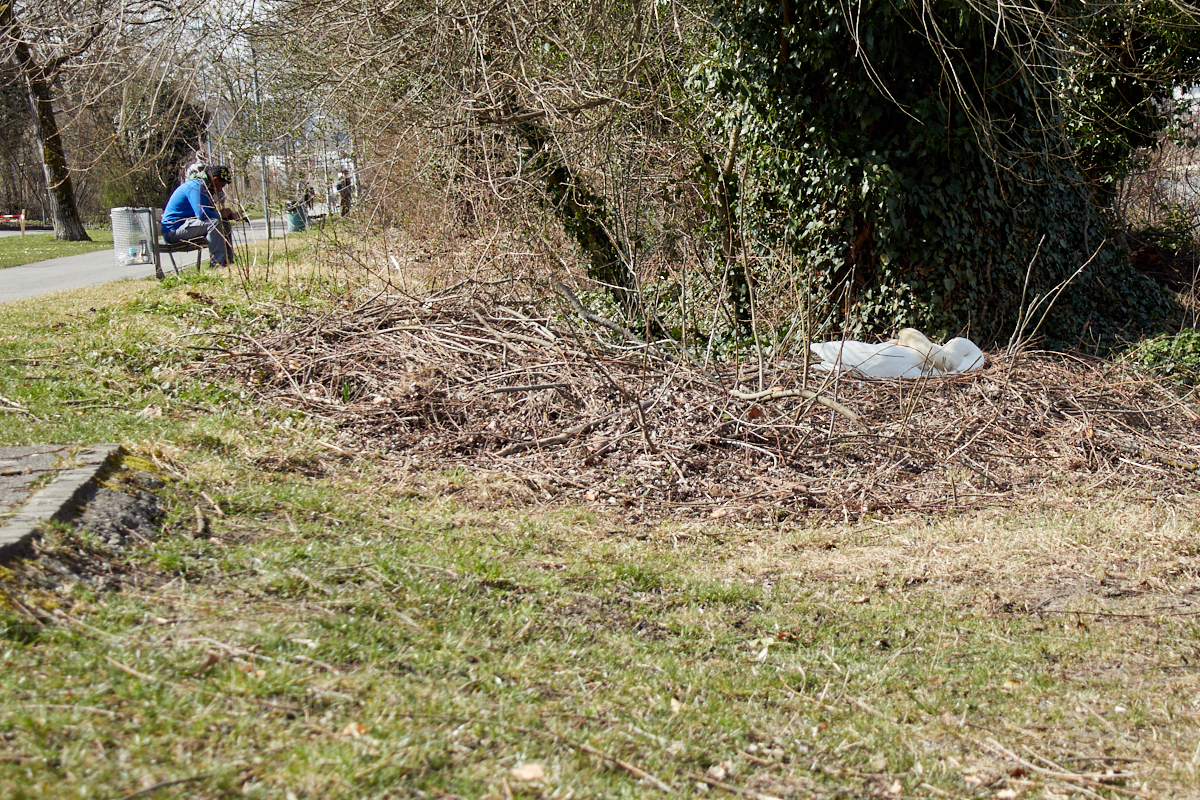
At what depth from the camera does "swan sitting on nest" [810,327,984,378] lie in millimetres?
7441

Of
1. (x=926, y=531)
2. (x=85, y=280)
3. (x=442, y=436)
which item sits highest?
(x=85, y=280)

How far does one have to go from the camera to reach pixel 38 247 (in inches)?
898

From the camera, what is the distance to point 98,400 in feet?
21.0

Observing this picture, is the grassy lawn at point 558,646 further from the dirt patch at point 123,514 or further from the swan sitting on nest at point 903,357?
the swan sitting on nest at point 903,357

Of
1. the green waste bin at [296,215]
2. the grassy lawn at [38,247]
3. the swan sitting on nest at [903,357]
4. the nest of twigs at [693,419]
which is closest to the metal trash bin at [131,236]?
the grassy lawn at [38,247]

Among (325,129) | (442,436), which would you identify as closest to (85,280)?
(325,129)

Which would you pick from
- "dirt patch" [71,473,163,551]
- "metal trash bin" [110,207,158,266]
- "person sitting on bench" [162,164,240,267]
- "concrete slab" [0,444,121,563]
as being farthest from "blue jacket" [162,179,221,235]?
"dirt patch" [71,473,163,551]

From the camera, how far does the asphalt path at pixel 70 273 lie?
12992mm

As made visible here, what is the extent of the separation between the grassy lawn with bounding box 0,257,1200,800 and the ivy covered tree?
3767 mm

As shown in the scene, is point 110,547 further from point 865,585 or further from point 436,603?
point 865,585

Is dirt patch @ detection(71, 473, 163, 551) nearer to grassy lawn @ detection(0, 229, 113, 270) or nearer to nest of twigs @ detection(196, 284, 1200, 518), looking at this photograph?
nest of twigs @ detection(196, 284, 1200, 518)

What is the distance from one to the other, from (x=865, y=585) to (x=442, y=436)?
Result: 10.2 ft

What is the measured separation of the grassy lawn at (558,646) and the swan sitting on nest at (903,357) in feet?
6.49

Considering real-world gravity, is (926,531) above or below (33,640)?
below
